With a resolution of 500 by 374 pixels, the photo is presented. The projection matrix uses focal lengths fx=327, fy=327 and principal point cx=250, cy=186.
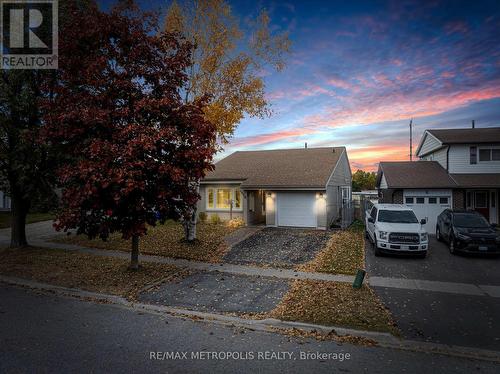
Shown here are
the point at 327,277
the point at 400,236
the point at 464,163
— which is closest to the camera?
the point at 327,277

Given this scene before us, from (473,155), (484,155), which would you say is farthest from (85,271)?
(484,155)

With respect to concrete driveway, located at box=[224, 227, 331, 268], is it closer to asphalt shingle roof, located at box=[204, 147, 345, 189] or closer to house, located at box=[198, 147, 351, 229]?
house, located at box=[198, 147, 351, 229]

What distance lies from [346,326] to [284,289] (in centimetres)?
281

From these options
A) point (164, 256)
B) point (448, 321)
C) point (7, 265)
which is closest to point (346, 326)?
point (448, 321)

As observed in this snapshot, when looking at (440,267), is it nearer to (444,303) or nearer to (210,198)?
(444,303)

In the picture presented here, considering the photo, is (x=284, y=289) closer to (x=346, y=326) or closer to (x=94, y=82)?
(x=346, y=326)

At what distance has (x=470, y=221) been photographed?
1489 cm

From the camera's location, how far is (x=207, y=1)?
15109 mm

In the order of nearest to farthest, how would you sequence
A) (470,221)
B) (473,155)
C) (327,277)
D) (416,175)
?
(327,277) < (470,221) < (473,155) < (416,175)

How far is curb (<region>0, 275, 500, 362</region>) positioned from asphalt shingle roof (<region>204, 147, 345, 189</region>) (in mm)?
13203

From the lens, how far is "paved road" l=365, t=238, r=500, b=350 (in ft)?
21.6

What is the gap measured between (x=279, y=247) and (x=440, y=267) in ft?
21.5
